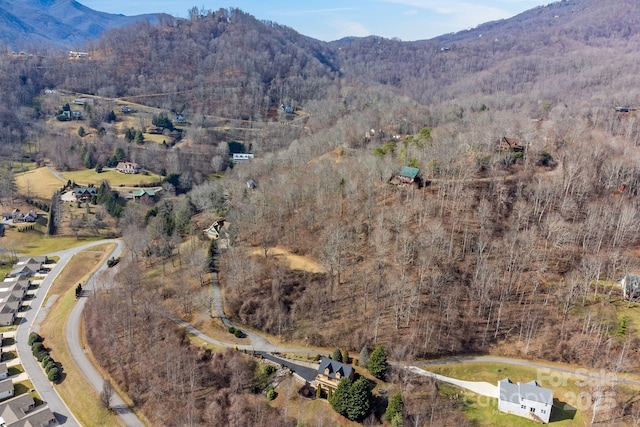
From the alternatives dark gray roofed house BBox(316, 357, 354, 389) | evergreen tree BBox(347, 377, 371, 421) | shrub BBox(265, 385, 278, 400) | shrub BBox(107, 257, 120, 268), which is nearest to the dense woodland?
shrub BBox(265, 385, 278, 400)

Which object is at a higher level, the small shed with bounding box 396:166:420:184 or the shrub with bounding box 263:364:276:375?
the small shed with bounding box 396:166:420:184

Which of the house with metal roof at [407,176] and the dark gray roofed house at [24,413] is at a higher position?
the house with metal roof at [407,176]

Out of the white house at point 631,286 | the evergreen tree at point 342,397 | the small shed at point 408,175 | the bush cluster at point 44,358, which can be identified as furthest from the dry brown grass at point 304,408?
the small shed at point 408,175

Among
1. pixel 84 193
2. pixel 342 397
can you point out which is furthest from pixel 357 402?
pixel 84 193

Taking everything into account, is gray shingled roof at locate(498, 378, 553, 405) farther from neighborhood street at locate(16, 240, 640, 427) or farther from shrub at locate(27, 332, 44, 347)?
shrub at locate(27, 332, 44, 347)

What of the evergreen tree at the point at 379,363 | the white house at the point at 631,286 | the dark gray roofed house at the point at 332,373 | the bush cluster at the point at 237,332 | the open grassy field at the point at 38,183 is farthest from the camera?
the open grassy field at the point at 38,183

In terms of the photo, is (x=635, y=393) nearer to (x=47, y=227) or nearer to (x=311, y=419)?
(x=311, y=419)

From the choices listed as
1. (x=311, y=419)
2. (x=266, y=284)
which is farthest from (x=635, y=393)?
(x=266, y=284)

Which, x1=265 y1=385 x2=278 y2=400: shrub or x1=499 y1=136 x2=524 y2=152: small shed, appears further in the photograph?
x1=499 y1=136 x2=524 y2=152: small shed

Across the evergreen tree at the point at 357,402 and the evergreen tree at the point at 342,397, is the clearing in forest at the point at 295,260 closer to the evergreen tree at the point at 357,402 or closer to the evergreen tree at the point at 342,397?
the evergreen tree at the point at 342,397
